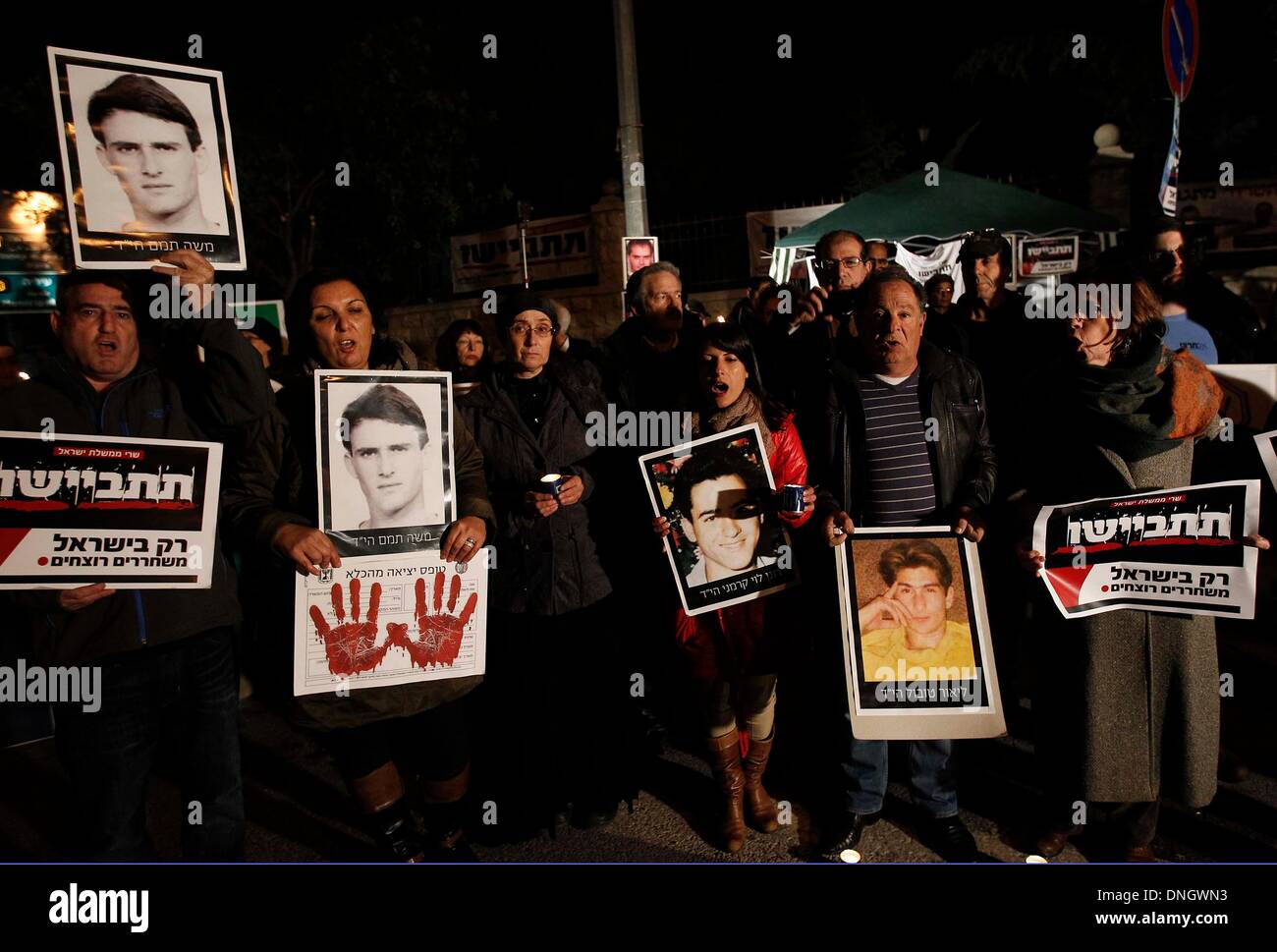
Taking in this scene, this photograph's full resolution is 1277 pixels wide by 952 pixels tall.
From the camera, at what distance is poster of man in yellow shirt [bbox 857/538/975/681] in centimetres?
312

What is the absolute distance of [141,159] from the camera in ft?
8.46

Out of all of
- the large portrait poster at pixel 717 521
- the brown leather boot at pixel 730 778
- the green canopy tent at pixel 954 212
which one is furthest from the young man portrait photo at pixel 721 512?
the green canopy tent at pixel 954 212

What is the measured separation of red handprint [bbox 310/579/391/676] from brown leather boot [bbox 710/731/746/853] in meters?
1.43

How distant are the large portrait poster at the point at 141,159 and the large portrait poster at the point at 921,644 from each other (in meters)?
2.48

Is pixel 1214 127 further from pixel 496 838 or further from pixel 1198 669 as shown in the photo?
pixel 496 838

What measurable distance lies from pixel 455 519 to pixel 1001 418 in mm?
2479

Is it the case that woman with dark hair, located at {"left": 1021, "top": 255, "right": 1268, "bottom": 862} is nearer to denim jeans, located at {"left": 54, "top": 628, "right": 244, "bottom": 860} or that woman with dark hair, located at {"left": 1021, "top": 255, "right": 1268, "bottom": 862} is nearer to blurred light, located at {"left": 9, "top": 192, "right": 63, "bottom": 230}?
denim jeans, located at {"left": 54, "top": 628, "right": 244, "bottom": 860}

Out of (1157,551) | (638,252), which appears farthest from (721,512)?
(638,252)

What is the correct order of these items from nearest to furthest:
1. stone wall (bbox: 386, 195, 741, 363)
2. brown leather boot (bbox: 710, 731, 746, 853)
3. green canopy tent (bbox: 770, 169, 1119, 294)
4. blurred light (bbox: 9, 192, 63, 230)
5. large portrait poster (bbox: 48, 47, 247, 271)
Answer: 1. large portrait poster (bbox: 48, 47, 247, 271)
2. brown leather boot (bbox: 710, 731, 746, 853)
3. green canopy tent (bbox: 770, 169, 1119, 294)
4. stone wall (bbox: 386, 195, 741, 363)
5. blurred light (bbox: 9, 192, 63, 230)

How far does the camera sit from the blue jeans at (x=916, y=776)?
329cm

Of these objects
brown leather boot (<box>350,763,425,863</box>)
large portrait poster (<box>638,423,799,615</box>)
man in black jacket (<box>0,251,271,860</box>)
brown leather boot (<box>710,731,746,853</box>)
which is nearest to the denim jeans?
man in black jacket (<box>0,251,271,860</box>)

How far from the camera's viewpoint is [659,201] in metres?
23.3

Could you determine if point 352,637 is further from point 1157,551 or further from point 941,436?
point 1157,551

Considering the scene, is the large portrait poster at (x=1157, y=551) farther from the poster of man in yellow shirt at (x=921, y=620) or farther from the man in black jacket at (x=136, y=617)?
the man in black jacket at (x=136, y=617)
